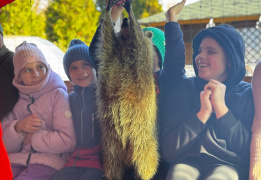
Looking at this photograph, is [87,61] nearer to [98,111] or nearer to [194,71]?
[98,111]

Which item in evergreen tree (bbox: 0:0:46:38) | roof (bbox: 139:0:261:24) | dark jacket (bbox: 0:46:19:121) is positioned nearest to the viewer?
roof (bbox: 139:0:261:24)

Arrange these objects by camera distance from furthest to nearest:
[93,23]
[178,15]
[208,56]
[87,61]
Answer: [93,23] → [87,61] → [178,15] → [208,56]

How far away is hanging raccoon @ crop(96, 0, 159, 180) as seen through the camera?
2.00 m

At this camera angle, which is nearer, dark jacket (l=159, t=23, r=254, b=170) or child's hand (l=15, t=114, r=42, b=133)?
dark jacket (l=159, t=23, r=254, b=170)

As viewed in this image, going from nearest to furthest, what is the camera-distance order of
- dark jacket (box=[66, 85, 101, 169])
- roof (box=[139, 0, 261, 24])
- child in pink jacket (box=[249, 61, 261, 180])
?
1. child in pink jacket (box=[249, 61, 261, 180])
2. roof (box=[139, 0, 261, 24])
3. dark jacket (box=[66, 85, 101, 169])

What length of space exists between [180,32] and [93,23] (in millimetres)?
724

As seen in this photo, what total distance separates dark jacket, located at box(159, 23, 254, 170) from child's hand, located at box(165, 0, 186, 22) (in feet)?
0.19

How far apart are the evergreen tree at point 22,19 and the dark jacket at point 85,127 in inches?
22.0

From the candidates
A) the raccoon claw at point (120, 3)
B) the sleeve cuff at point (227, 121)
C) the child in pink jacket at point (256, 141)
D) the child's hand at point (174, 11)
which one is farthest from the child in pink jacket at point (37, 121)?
the child in pink jacket at point (256, 141)

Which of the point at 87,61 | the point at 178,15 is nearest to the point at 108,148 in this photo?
the point at 87,61

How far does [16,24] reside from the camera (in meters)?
2.56

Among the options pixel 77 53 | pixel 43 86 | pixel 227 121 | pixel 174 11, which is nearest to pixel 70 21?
pixel 77 53

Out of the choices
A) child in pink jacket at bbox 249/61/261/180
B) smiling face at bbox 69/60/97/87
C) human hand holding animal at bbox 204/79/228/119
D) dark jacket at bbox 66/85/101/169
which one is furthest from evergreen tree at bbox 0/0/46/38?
child in pink jacket at bbox 249/61/261/180

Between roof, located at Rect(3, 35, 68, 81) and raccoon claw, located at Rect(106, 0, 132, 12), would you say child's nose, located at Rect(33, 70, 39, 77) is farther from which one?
raccoon claw, located at Rect(106, 0, 132, 12)
